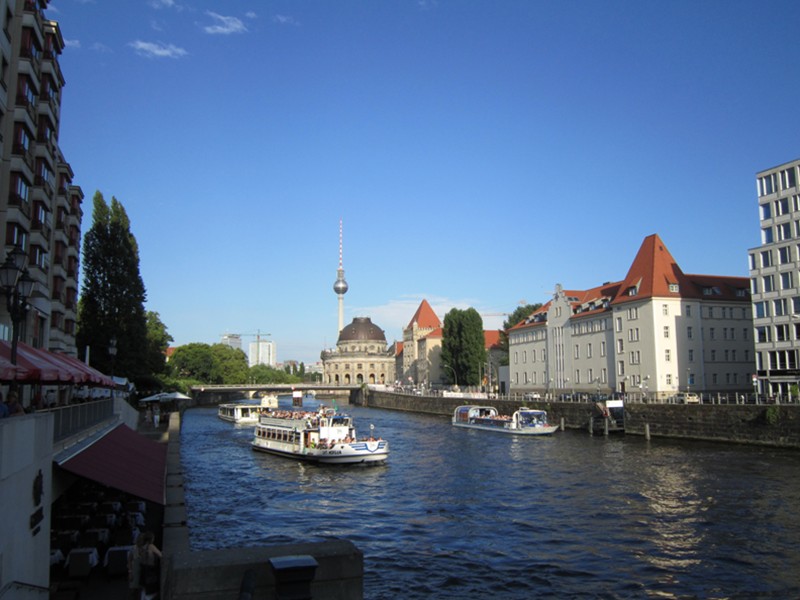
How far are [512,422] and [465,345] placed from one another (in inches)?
2153

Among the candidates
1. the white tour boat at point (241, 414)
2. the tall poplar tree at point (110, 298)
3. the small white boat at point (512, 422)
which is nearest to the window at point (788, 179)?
the small white boat at point (512, 422)

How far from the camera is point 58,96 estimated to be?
47.8 metres

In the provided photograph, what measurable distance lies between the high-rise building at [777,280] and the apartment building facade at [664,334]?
13.9 m

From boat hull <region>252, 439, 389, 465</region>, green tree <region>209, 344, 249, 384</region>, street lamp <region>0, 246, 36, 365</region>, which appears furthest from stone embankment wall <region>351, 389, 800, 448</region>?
green tree <region>209, 344, 249, 384</region>

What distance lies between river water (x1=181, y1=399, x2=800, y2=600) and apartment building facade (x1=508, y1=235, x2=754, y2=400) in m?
26.2

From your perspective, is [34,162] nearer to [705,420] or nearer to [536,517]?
[536,517]

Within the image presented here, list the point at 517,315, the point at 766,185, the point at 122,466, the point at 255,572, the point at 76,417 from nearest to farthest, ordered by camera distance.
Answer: the point at 255,572 → the point at 122,466 → the point at 76,417 → the point at 766,185 → the point at 517,315

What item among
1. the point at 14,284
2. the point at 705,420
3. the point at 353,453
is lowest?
the point at 353,453

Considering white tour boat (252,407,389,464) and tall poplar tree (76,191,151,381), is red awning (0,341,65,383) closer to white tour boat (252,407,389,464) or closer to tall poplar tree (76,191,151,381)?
white tour boat (252,407,389,464)

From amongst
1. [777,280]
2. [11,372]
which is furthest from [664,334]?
[11,372]

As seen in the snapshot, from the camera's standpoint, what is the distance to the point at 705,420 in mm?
57781

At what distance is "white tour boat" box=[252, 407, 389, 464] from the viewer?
4962 centimetres

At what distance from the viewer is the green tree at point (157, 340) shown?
94.8 metres

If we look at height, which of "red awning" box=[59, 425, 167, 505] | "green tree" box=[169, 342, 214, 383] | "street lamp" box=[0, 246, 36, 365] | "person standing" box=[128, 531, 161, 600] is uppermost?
"green tree" box=[169, 342, 214, 383]
